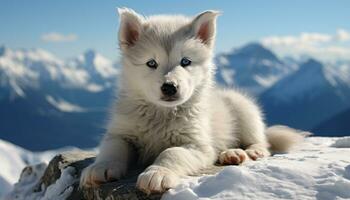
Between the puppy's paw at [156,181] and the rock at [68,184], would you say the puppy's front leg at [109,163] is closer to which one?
the rock at [68,184]

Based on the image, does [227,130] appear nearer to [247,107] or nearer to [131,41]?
[247,107]

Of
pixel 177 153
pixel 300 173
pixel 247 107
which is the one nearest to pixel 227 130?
pixel 247 107

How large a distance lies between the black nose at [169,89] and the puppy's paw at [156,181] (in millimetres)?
855

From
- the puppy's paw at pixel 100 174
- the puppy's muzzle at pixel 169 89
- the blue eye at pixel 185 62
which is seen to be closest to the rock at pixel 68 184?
the puppy's paw at pixel 100 174

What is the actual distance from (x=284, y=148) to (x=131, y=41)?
10.2 feet

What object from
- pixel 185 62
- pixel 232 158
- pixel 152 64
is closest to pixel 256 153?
pixel 232 158

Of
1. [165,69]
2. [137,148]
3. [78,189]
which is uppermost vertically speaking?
[165,69]

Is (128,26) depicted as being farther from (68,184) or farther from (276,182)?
(276,182)

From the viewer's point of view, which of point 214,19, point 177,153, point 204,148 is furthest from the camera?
point 214,19

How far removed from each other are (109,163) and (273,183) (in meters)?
1.81

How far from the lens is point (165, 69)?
539cm

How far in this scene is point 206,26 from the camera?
6.32m

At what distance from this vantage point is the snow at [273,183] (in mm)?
4398

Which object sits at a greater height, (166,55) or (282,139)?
(166,55)
